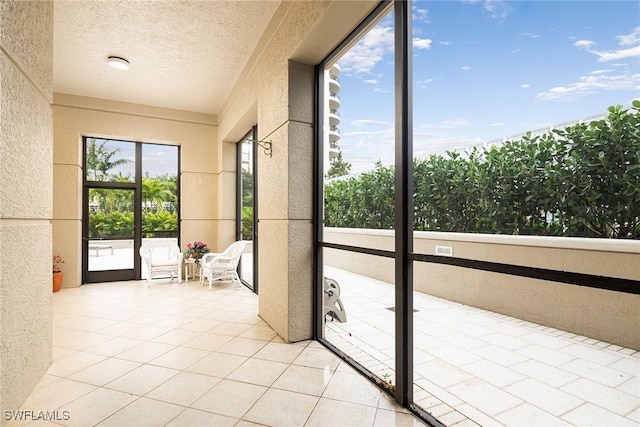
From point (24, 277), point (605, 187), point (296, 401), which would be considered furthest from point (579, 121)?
point (24, 277)

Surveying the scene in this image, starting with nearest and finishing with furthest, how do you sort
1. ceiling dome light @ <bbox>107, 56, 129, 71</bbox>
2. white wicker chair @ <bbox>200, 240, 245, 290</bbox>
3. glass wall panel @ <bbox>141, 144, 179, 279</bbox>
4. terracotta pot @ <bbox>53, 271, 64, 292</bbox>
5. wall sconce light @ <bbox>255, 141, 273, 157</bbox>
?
wall sconce light @ <bbox>255, 141, 273, 157</bbox> → ceiling dome light @ <bbox>107, 56, 129, 71</bbox> → terracotta pot @ <bbox>53, 271, 64, 292</bbox> → white wicker chair @ <bbox>200, 240, 245, 290</bbox> → glass wall panel @ <bbox>141, 144, 179, 279</bbox>

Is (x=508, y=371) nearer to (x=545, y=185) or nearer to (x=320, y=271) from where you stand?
(x=545, y=185)

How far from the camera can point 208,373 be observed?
2.49 metres

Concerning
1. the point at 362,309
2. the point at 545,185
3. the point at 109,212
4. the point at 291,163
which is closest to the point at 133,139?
the point at 109,212

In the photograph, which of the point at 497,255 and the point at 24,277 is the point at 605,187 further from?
the point at 24,277

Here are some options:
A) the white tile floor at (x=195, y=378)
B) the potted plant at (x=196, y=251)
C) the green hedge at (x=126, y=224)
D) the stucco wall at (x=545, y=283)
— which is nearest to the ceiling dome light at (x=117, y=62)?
the green hedge at (x=126, y=224)

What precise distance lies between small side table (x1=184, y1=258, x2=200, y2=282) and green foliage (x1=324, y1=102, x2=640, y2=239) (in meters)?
5.14

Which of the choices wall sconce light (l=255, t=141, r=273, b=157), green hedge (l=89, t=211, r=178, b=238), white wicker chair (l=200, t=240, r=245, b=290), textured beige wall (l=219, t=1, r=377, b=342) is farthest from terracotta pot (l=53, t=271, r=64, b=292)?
wall sconce light (l=255, t=141, r=273, b=157)

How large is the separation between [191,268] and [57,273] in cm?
207

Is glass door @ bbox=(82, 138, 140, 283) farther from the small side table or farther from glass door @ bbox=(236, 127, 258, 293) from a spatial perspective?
glass door @ bbox=(236, 127, 258, 293)

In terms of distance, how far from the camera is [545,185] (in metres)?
1.43

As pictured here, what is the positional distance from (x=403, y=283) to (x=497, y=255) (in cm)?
61

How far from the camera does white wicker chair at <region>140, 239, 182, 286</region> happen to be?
580 centimetres

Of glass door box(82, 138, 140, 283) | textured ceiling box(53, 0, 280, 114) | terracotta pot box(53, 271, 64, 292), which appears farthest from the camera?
glass door box(82, 138, 140, 283)
